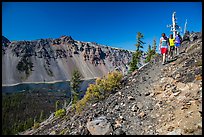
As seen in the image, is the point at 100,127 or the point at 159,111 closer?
the point at 100,127

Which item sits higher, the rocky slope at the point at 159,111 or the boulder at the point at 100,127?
the rocky slope at the point at 159,111

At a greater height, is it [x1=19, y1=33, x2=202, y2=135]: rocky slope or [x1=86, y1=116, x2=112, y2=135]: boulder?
[x1=19, y1=33, x2=202, y2=135]: rocky slope

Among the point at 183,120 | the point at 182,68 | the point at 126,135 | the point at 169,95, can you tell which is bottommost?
the point at 126,135

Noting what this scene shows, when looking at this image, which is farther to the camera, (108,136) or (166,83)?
(166,83)

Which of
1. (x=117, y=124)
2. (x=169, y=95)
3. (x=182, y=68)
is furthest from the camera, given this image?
(x=182, y=68)

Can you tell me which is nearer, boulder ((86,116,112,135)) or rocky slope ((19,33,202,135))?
rocky slope ((19,33,202,135))

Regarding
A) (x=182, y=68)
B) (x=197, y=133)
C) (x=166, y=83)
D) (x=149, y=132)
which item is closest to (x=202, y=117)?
(x=197, y=133)

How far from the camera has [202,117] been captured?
9344 mm

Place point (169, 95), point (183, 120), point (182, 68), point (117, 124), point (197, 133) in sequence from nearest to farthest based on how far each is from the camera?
point (197, 133) → point (183, 120) → point (117, 124) → point (169, 95) → point (182, 68)

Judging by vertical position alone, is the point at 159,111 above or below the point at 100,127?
above

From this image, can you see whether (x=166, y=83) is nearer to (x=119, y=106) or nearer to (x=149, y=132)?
(x=119, y=106)

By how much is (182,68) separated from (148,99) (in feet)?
13.9

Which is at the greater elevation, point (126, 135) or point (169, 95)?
point (169, 95)

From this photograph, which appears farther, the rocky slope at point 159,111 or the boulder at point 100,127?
the boulder at point 100,127
